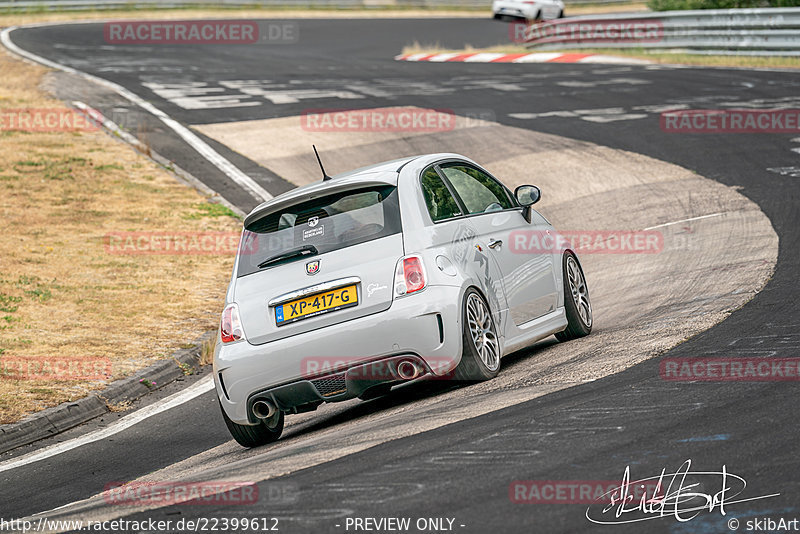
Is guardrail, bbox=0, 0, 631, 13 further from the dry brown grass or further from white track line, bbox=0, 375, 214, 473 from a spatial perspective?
white track line, bbox=0, 375, 214, 473

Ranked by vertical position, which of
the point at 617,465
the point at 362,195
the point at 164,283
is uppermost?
the point at 362,195

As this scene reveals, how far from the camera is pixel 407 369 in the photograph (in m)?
7.44

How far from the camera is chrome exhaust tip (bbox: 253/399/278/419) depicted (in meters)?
7.63

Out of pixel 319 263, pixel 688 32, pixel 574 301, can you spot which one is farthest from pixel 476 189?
pixel 688 32

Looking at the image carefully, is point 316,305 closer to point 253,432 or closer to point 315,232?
point 315,232

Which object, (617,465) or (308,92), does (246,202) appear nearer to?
(308,92)

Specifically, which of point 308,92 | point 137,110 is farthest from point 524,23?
point 137,110

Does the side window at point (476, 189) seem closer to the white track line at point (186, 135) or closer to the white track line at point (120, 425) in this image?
the white track line at point (120, 425)

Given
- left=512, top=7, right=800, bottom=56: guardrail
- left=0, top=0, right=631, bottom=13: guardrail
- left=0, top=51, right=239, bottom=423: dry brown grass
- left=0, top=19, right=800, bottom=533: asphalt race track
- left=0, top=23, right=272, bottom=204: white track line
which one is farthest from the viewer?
left=0, top=0, right=631, bottom=13: guardrail

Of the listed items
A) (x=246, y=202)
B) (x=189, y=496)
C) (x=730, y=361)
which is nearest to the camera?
(x=189, y=496)

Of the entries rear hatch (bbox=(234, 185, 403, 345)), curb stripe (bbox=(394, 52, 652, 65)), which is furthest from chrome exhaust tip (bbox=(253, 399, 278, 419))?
curb stripe (bbox=(394, 52, 652, 65))

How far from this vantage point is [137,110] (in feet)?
84.8

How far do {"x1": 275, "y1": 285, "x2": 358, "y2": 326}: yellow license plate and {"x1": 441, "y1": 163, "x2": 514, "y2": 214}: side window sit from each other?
1478 millimetres

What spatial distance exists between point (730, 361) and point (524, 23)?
4526 cm
